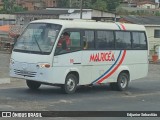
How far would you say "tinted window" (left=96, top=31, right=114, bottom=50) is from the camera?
18.9 metres

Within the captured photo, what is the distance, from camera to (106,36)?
19.3 meters

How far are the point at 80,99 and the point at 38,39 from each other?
2.63 metres

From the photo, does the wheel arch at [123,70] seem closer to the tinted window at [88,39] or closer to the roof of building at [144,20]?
the tinted window at [88,39]

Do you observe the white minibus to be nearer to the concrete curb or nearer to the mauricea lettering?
the mauricea lettering

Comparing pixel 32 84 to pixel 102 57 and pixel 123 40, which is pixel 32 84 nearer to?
pixel 102 57

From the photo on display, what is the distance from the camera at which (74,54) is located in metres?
17.6

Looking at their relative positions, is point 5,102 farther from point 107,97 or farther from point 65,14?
point 65,14

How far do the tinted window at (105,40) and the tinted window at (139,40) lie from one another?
1450 millimetres

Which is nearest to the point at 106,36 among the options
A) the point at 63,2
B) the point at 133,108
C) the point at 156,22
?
the point at 133,108

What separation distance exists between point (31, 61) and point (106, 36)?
3759 millimetres

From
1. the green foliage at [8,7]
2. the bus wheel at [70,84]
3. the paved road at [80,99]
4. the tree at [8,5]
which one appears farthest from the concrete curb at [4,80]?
the tree at [8,5]

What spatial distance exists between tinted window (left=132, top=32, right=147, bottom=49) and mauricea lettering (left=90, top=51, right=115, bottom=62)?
1.61m

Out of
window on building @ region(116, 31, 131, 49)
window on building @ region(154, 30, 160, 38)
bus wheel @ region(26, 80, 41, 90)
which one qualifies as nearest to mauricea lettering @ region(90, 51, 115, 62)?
window on building @ region(116, 31, 131, 49)

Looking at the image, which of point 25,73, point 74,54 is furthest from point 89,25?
point 25,73
